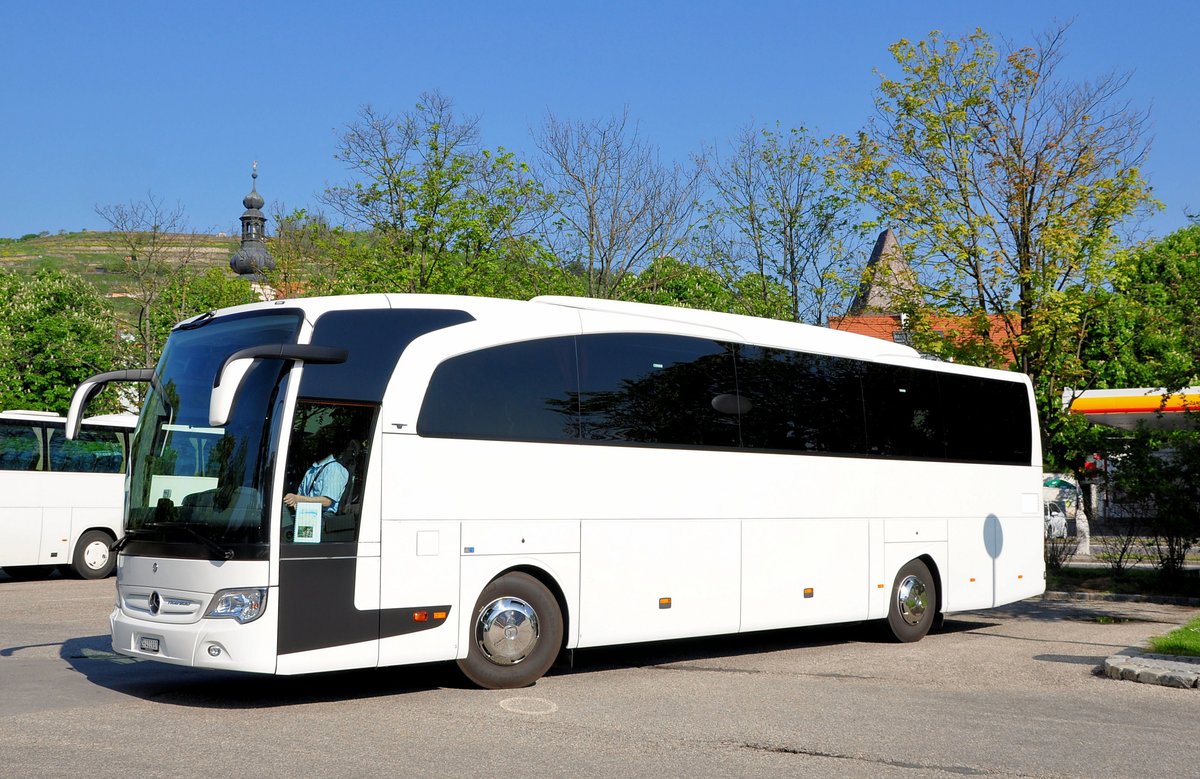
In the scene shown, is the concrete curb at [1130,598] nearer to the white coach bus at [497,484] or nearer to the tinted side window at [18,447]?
the white coach bus at [497,484]

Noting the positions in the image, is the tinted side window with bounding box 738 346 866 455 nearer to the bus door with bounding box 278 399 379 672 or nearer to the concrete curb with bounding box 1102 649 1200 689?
the concrete curb with bounding box 1102 649 1200 689

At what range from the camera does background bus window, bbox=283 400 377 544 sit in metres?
9.23

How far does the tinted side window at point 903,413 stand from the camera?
14.2m

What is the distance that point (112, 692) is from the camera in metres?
9.81

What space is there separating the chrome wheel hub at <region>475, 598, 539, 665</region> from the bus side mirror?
248 centimetres

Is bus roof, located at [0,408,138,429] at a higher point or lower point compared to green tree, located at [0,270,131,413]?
lower

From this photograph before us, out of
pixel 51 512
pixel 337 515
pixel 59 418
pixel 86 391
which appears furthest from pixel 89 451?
pixel 337 515

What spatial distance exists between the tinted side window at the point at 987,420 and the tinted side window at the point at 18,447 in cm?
1627

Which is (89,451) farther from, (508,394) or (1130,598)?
(1130,598)

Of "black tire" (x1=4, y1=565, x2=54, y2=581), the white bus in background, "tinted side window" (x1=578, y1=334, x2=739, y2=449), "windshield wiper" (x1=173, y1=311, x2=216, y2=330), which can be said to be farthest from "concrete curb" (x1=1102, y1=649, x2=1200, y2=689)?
"black tire" (x1=4, y1=565, x2=54, y2=581)

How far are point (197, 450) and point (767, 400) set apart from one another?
5.96 m

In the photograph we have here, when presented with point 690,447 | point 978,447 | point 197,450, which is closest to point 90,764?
point 197,450

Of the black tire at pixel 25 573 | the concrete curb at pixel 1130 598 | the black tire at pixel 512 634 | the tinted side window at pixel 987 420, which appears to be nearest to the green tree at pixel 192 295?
the black tire at pixel 25 573

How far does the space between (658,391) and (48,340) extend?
51.7 m
